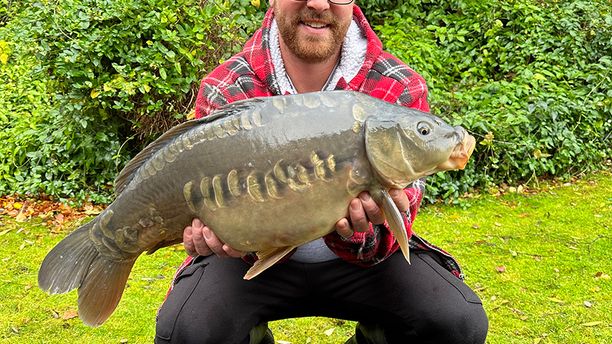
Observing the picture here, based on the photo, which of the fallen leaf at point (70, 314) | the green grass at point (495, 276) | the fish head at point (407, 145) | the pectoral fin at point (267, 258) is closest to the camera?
the fish head at point (407, 145)

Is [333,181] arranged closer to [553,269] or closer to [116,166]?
[553,269]

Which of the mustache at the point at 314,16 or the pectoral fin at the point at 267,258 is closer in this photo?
the pectoral fin at the point at 267,258

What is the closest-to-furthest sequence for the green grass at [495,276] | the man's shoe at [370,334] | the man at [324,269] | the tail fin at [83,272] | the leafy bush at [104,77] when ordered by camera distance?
the tail fin at [83,272] → the man at [324,269] → the man's shoe at [370,334] → the green grass at [495,276] → the leafy bush at [104,77]

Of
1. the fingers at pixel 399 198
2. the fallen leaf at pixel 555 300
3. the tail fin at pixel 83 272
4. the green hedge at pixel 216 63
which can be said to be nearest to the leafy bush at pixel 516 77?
the green hedge at pixel 216 63

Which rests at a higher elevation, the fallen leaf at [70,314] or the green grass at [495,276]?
the fallen leaf at [70,314]

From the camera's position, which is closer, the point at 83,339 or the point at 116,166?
the point at 83,339

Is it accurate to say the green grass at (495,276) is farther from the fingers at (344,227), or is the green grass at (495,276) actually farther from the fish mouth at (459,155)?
the fish mouth at (459,155)

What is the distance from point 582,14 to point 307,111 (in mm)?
5985

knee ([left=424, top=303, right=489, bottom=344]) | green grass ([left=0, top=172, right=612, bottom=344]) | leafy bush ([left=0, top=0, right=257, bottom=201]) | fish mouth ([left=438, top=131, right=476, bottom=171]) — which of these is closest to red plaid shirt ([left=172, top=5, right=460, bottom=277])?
knee ([left=424, top=303, right=489, bottom=344])

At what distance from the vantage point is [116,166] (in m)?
5.04

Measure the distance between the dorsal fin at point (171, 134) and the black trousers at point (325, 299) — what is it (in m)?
0.46

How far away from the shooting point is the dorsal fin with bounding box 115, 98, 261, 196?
6.22 feet

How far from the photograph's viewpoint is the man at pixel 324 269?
86.4 inches

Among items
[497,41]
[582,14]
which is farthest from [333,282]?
[582,14]
